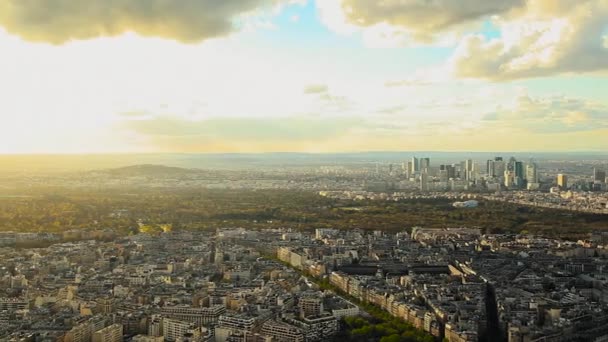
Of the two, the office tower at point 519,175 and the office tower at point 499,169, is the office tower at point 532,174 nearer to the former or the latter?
the office tower at point 519,175

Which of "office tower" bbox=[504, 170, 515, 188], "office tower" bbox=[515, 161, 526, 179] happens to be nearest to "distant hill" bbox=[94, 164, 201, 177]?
"office tower" bbox=[504, 170, 515, 188]

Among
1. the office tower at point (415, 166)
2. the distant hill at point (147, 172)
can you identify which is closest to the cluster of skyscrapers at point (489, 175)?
the office tower at point (415, 166)

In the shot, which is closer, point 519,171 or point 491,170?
point 519,171

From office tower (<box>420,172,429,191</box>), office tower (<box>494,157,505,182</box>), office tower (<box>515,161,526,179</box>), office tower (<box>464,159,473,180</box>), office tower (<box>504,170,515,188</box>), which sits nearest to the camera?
office tower (<box>420,172,429,191</box>)

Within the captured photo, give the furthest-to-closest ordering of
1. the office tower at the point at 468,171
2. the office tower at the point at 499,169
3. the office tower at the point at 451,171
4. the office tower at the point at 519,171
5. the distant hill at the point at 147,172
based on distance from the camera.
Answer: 1. the distant hill at the point at 147,172
2. the office tower at the point at 499,169
3. the office tower at the point at 451,171
4. the office tower at the point at 468,171
5. the office tower at the point at 519,171

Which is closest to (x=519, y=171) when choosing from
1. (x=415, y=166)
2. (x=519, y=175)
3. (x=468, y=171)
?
(x=519, y=175)

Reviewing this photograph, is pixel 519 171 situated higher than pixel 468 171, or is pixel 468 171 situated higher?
pixel 519 171

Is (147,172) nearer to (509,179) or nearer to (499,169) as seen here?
(499,169)

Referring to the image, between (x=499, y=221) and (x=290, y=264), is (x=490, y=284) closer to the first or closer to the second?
(x=290, y=264)

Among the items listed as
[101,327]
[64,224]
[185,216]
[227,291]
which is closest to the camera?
[101,327]

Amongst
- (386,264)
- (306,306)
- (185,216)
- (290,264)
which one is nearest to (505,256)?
(386,264)

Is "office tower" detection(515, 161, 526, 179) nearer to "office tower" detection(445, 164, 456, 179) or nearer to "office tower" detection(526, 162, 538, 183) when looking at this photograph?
"office tower" detection(526, 162, 538, 183)
